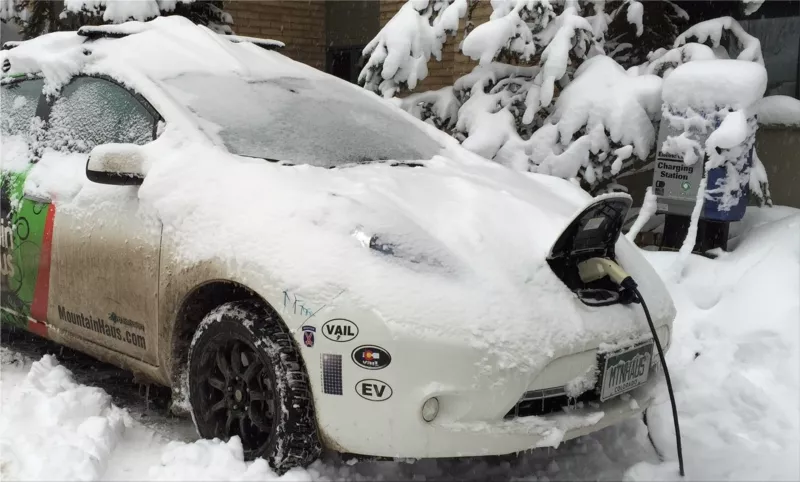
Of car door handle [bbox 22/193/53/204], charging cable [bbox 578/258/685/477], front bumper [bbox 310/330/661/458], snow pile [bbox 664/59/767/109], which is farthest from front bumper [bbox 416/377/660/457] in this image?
snow pile [bbox 664/59/767/109]

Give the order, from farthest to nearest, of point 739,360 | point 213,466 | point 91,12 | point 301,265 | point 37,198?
point 91,12 < point 739,360 < point 37,198 < point 213,466 < point 301,265

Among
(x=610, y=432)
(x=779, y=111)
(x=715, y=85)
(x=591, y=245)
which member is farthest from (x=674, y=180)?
(x=591, y=245)

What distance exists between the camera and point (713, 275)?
4.70m

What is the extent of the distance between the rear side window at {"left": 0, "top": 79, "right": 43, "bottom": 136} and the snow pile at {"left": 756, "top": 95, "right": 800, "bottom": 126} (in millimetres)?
5259

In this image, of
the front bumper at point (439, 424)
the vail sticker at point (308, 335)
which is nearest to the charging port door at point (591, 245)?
the front bumper at point (439, 424)

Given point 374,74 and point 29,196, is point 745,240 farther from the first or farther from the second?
point 29,196

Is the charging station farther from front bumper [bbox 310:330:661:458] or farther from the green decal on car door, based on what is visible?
the green decal on car door

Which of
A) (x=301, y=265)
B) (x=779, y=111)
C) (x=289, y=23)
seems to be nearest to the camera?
(x=301, y=265)

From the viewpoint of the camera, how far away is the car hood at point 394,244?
2.33 metres

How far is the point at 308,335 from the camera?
2.37 m

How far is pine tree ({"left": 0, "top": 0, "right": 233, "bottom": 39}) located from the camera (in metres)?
6.55

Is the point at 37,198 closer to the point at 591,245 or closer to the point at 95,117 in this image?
the point at 95,117

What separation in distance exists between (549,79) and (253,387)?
3.69 meters

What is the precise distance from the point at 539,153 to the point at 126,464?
3740mm
